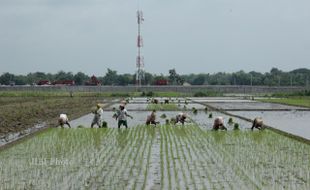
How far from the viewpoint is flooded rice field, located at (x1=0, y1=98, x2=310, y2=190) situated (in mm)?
9023

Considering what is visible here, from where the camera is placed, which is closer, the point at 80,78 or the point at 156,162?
the point at 156,162

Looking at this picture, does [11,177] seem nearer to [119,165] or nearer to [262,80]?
[119,165]

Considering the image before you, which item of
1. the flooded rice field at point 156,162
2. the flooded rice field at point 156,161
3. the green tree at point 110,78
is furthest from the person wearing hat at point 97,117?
the green tree at point 110,78

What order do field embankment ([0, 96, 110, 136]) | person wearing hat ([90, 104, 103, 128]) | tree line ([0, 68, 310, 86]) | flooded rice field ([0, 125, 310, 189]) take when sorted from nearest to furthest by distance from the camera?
flooded rice field ([0, 125, 310, 189]) < person wearing hat ([90, 104, 103, 128]) < field embankment ([0, 96, 110, 136]) < tree line ([0, 68, 310, 86])

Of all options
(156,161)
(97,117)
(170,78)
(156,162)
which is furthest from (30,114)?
(170,78)

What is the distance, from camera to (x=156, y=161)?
37.9 feet

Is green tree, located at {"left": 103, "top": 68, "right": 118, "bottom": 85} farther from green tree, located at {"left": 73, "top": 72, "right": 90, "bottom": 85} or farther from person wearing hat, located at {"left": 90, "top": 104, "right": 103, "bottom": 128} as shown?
person wearing hat, located at {"left": 90, "top": 104, "right": 103, "bottom": 128}

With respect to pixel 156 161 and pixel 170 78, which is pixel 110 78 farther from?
pixel 156 161

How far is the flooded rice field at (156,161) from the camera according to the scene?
9023mm

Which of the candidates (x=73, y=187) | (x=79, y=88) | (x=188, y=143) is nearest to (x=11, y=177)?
(x=73, y=187)

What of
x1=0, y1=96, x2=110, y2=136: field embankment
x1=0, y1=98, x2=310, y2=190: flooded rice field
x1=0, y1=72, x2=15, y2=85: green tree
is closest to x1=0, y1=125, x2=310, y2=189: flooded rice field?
x1=0, y1=98, x2=310, y2=190: flooded rice field

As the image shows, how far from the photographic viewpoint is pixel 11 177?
944 cm

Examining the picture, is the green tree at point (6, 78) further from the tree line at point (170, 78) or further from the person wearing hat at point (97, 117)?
the person wearing hat at point (97, 117)

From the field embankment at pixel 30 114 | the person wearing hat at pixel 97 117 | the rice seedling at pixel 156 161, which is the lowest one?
the field embankment at pixel 30 114
